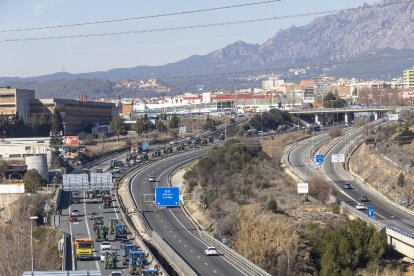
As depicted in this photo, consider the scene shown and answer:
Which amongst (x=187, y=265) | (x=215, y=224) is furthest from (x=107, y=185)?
(x=187, y=265)

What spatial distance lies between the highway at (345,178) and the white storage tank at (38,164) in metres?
19.6

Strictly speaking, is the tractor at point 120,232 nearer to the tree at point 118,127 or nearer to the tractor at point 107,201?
the tractor at point 107,201

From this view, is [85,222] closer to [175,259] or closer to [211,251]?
[211,251]

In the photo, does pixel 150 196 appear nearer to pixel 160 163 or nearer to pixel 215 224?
pixel 215 224

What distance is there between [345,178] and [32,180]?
25.4m

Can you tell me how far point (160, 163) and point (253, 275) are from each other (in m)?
51.5

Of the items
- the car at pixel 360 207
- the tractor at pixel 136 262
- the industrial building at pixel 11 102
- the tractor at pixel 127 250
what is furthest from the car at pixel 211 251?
the industrial building at pixel 11 102

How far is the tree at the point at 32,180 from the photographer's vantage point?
222 ft

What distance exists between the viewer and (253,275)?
126ft

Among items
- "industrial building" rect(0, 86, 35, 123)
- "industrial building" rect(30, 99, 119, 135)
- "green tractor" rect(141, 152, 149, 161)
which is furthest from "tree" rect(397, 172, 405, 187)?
"industrial building" rect(0, 86, 35, 123)

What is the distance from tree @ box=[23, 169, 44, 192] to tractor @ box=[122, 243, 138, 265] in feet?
73.1

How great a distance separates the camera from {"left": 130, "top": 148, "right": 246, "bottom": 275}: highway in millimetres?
42125

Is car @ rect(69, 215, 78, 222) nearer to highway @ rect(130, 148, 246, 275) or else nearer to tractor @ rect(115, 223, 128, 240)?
highway @ rect(130, 148, 246, 275)

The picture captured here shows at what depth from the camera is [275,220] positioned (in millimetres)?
53531
